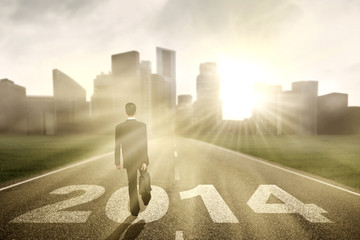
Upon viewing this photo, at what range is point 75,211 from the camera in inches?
188

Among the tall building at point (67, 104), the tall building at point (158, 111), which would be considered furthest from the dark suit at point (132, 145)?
the tall building at point (158, 111)

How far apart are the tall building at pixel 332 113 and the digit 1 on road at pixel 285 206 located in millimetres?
181293

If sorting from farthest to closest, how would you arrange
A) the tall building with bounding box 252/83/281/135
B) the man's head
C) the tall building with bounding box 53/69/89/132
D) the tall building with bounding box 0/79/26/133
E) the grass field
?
the tall building with bounding box 53/69/89/132, the tall building with bounding box 0/79/26/133, the tall building with bounding box 252/83/281/135, the grass field, the man's head

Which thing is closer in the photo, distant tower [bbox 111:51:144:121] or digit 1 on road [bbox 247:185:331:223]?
digit 1 on road [bbox 247:185:331:223]

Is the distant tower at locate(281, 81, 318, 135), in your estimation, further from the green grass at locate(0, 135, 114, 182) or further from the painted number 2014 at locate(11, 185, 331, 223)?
the painted number 2014 at locate(11, 185, 331, 223)

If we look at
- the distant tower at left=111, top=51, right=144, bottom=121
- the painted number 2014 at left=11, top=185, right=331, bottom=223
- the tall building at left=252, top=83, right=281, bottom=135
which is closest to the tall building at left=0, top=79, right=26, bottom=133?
the distant tower at left=111, top=51, right=144, bottom=121

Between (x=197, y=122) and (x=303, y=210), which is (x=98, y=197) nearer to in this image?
(x=303, y=210)

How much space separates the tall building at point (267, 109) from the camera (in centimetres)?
14875

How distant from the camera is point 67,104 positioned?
528ft

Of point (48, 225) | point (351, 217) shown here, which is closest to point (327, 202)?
point (351, 217)

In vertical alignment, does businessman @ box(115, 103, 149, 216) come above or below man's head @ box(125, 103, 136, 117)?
below

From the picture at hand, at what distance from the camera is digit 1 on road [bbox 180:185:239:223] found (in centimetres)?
444

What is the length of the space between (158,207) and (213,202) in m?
1.36

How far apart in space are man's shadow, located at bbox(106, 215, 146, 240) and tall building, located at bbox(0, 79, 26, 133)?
175601 millimetres
